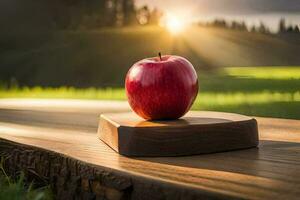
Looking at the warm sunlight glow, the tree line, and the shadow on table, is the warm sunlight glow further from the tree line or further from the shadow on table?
the shadow on table

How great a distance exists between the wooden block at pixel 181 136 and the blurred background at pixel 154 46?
1273 mm

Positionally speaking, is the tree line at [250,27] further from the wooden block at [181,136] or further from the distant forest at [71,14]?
the wooden block at [181,136]

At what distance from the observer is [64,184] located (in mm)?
1342

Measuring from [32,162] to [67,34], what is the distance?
3002 millimetres

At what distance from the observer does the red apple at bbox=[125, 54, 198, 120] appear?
4.79 feet

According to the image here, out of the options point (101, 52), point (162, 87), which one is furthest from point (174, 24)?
point (162, 87)

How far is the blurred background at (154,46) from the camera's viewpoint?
3064 mm

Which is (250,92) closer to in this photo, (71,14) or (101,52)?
(101,52)

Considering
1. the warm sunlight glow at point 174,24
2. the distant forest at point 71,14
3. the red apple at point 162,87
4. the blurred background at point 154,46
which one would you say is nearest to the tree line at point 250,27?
the blurred background at point 154,46

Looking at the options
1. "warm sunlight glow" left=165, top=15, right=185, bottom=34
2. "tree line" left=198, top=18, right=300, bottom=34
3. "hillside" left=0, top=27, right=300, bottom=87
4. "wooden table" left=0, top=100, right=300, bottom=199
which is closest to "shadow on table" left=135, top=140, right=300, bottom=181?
"wooden table" left=0, top=100, right=300, bottom=199

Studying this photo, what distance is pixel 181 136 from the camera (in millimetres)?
1334

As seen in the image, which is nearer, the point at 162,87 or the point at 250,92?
the point at 162,87

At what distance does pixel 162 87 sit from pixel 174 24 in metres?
2.14

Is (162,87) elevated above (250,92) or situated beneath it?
elevated above
